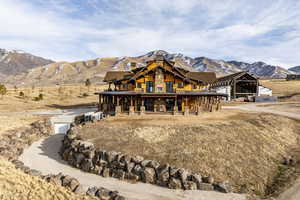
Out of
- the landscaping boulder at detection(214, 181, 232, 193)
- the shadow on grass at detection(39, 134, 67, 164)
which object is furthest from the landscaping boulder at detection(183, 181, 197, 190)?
the shadow on grass at detection(39, 134, 67, 164)

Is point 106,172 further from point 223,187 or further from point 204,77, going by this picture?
point 204,77

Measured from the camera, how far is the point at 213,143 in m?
20.4

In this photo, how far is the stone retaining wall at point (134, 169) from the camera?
15523 mm

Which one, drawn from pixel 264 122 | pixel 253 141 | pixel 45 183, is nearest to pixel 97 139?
pixel 45 183

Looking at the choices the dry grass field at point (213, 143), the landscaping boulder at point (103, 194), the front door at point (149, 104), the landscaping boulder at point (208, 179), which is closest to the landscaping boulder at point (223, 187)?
the landscaping boulder at point (208, 179)

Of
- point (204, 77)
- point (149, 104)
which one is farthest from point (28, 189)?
point (204, 77)

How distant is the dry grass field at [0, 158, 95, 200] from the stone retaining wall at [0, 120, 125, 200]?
572 millimetres

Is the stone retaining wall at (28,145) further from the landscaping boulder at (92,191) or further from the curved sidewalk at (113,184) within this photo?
the curved sidewalk at (113,184)

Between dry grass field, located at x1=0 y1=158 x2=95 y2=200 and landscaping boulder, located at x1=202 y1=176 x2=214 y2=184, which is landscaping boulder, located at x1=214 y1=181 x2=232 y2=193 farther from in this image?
dry grass field, located at x1=0 y1=158 x2=95 y2=200

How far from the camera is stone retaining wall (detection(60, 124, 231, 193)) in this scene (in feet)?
50.9

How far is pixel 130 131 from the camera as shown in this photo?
23406 millimetres

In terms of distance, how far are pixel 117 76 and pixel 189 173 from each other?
3579cm

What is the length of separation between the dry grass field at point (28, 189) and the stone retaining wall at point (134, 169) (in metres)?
Answer: 4.09

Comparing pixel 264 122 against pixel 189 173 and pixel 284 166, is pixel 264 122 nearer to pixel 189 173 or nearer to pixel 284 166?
pixel 284 166
